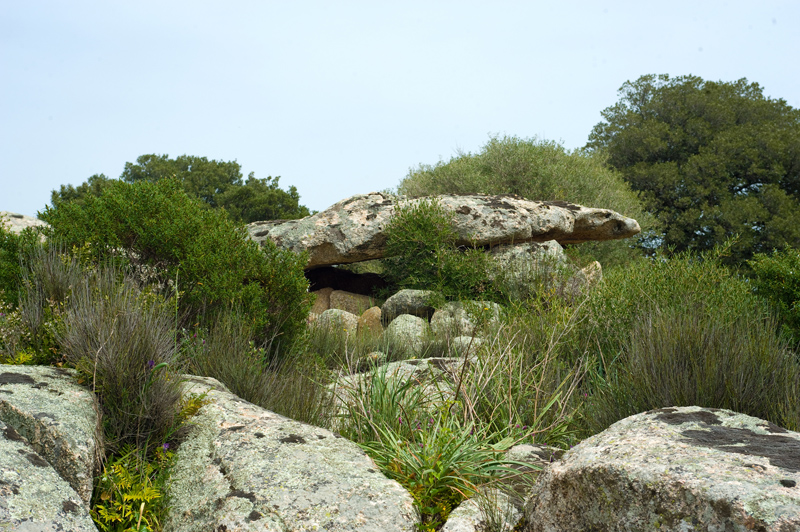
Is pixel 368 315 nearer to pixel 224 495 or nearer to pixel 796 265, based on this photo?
pixel 796 265

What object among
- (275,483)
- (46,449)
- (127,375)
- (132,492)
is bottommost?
(132,492)

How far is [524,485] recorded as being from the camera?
3410 mm

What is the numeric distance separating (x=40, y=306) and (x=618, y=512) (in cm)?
417

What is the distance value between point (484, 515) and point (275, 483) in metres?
1.02

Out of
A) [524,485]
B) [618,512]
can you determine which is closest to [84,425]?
[524,485]

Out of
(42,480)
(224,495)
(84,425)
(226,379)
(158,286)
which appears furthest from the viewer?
(158,286)

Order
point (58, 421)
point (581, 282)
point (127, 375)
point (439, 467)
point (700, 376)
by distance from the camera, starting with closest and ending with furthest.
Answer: point (58, 421) < point (439, 467) < point (127, 375) < point (700, 376) < point (581, 282)

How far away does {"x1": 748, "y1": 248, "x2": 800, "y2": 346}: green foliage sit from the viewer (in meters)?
6.85

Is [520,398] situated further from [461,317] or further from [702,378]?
[461,317]

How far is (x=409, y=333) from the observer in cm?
946

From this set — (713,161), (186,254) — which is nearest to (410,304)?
(186,254)

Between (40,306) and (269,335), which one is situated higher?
(40,306)

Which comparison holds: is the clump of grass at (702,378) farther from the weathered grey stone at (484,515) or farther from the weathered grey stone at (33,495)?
the weathered grey stone at (33,495)

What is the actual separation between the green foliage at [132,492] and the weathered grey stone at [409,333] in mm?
4643
